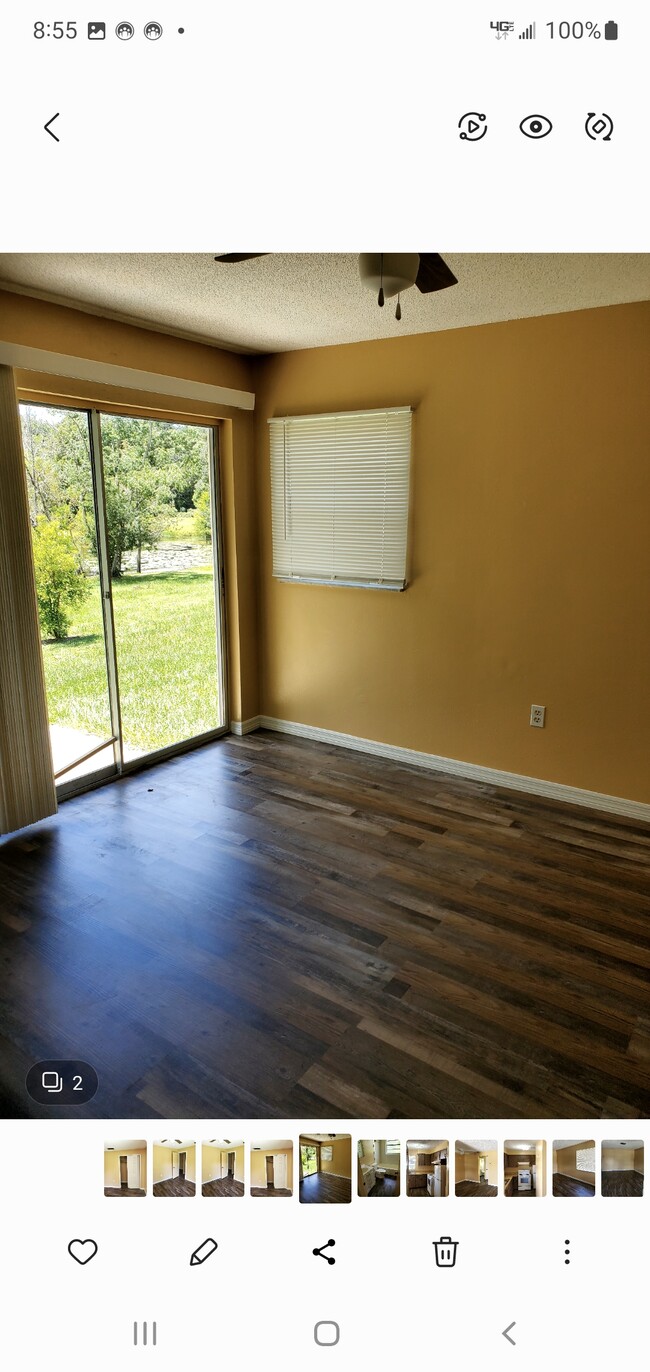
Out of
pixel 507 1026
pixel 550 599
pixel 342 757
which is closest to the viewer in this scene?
pixel 507 1026

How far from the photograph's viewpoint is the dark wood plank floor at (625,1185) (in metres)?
0.47

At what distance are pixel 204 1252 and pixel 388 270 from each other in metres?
1.70

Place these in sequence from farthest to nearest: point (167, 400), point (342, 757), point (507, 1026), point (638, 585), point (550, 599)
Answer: point (342, 757), point (167, 400), point (550, 599), point (638, 585), point (507, 1026)

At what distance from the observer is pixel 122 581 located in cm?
324

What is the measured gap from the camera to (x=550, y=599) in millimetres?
3018

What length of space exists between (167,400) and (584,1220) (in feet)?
11.3

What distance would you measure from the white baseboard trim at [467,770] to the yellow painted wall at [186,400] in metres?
0.26

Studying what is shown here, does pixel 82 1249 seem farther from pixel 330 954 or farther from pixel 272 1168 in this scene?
pixel 330 954

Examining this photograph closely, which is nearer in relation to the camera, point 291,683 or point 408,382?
point 408,382

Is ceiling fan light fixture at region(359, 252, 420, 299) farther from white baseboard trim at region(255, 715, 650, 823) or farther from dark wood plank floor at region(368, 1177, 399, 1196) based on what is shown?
white baseboard trim at region(255, 715, 650, 823)

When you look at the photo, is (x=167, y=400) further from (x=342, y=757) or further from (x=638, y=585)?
(x=638, y=585)

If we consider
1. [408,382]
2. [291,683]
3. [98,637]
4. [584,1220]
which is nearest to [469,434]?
[408,382]
